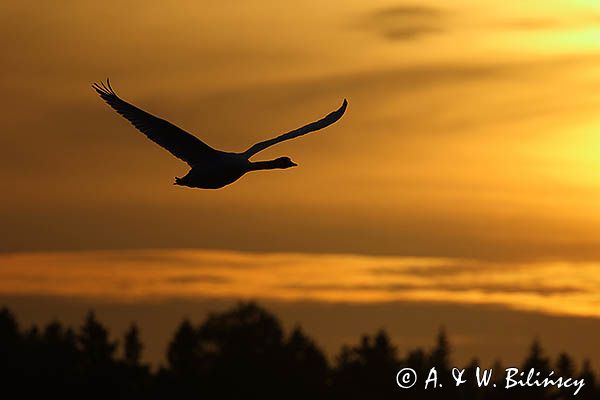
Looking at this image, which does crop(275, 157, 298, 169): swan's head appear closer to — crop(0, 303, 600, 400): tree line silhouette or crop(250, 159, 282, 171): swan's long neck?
crop(250, 159, 282, 171): swan's long neck

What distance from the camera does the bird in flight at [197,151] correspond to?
142 ft

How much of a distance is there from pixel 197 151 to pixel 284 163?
2.09 m

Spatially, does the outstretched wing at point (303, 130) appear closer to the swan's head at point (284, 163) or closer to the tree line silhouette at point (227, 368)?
the swan's head at point (284, 163)

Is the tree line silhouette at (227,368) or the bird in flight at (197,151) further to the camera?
the tree line silhouette at (227,368)

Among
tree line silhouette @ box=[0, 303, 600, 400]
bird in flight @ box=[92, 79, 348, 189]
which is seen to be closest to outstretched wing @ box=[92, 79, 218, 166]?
bird in flight @ box=[92, 79, 348, 189]

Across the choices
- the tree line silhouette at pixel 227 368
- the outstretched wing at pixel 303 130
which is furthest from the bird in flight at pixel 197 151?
the tree line silhouette at pixel 227 368

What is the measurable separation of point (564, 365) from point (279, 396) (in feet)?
148

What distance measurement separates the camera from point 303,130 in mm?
44562

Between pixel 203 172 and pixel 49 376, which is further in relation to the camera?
pixel 49 376

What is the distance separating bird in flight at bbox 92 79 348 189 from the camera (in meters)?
43.3

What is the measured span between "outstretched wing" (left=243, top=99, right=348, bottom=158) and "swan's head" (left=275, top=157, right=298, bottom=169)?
72 centimetres

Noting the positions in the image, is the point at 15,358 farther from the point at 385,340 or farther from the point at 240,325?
the point at 385,340

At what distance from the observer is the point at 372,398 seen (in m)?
147

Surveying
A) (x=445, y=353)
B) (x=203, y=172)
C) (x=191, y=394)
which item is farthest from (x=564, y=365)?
(x=203, y=172)
